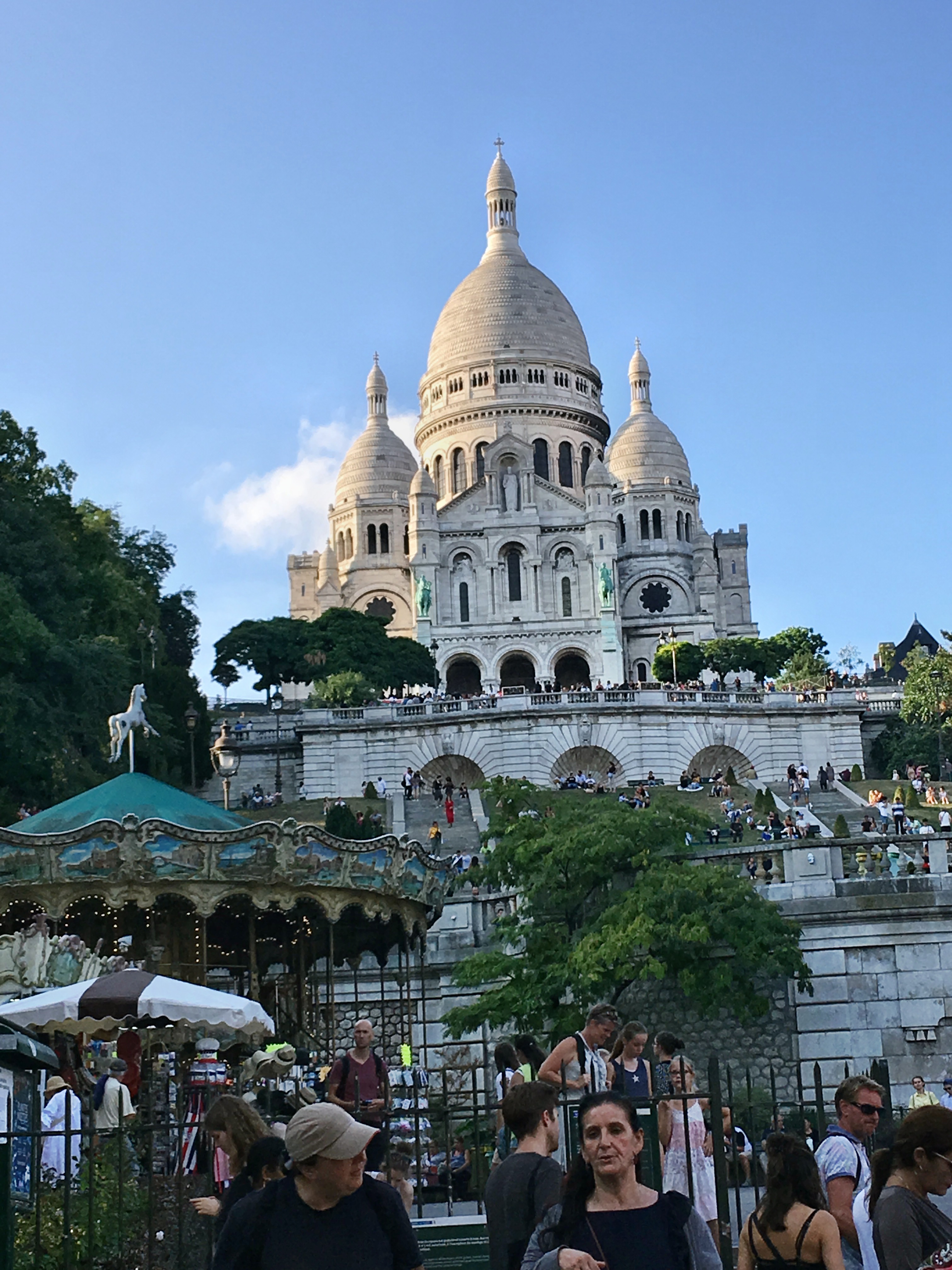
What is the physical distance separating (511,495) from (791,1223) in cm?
8420

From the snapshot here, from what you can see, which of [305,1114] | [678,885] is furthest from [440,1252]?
[678,885]

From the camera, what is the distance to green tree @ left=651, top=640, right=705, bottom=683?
80250mm

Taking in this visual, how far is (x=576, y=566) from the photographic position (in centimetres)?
8919

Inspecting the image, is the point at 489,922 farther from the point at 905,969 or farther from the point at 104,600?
the point at 104,600

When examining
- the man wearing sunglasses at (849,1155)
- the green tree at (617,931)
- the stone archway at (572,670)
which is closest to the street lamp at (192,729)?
the green tree at (617,931)

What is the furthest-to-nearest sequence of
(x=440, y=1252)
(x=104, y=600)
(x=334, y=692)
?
(x=334, y=692), (x=104, y=600), (x=440, y=1252)

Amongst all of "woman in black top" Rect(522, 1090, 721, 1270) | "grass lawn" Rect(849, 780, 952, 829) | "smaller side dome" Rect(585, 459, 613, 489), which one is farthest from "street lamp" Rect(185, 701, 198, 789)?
"smaller side dome" Rect(585, 459, 613, 489)

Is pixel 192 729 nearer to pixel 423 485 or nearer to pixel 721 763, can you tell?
pixel 721 763

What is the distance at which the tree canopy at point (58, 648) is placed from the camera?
135ft

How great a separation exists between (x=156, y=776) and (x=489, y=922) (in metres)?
22.4

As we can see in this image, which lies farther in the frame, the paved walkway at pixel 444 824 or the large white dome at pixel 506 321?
the large white dome at pixel 506 321

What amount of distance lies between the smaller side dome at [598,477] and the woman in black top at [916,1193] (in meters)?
81.8

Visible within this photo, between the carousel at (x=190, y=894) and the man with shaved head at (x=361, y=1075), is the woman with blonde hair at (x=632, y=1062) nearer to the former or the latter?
the man with shaved head at (x=361, y=1075)

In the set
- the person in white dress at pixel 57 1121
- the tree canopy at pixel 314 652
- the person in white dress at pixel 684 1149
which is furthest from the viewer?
the tree canopy at pixel 314 652
